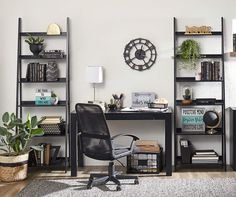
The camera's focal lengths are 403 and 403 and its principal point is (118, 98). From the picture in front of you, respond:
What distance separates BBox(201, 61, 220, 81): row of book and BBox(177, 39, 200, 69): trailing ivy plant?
0.15m

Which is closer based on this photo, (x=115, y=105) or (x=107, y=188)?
(x=107, y=188)

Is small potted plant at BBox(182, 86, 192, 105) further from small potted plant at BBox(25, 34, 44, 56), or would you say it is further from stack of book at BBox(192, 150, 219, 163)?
small potted plant at BBox(25, 34, 44, 56)

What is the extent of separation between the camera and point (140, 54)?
17.7ft

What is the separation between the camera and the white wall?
5348 mm

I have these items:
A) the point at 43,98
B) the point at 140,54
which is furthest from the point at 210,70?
the point at 43,98

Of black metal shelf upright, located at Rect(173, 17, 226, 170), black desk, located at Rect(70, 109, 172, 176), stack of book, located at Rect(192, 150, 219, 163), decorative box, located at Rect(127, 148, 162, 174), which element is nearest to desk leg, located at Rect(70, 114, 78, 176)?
black desk, located at Rect(70, 109, 172, 176)

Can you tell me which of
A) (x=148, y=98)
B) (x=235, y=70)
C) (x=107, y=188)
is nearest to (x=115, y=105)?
(x=148, y=98)

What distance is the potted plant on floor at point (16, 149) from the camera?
4660mm

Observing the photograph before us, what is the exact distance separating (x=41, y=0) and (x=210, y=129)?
2.81 metres

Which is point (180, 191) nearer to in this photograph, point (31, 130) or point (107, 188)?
point (107, 188)

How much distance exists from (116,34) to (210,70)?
1327mm

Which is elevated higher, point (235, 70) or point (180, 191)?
point (235, 70)

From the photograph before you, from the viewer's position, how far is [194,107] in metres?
5.36

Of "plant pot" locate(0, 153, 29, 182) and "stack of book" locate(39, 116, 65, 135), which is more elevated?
"stack of book" locate(39, 116, 65, 135)
